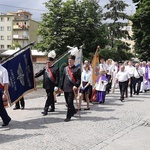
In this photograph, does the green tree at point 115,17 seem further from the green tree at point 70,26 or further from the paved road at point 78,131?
the paved road at point 78,131

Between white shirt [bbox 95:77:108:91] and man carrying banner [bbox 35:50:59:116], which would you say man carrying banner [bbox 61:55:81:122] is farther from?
white shirt [bbox 95:77:108:91]

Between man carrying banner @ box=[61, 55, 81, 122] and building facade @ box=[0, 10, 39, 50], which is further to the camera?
building facade @ box=[0, 10, 39, 50]

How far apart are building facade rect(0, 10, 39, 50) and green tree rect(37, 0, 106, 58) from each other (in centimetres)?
7703

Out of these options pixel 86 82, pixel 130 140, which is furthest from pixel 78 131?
pixel 86 82

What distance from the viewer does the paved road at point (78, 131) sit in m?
6.78

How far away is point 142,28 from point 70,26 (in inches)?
329

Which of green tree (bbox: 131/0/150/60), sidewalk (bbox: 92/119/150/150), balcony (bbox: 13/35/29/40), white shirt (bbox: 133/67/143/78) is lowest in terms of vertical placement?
sidewalk (bbox: 92/119/150/150)

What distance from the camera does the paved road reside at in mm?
6777

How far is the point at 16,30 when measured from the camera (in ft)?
382

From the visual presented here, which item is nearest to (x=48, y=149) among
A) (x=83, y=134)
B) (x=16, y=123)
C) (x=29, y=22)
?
(x=83, y=134)

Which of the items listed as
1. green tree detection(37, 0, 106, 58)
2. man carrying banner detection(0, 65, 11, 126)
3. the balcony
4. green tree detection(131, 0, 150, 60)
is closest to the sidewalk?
man carrying banner detection(0, 65, 11, 126)

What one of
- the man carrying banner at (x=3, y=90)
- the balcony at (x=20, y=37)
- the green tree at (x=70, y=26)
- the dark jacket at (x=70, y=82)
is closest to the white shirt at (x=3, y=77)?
the man carrying banner at (x=3, y=90)

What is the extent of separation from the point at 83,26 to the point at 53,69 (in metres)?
26.8

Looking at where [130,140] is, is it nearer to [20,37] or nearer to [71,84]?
[71,84]
